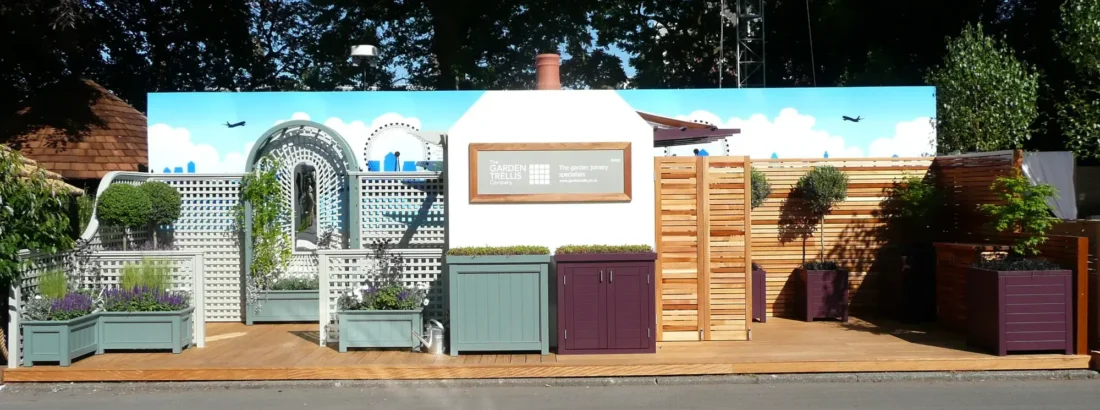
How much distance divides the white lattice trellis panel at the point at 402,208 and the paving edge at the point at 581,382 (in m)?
3.36

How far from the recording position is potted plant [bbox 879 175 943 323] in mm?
9898

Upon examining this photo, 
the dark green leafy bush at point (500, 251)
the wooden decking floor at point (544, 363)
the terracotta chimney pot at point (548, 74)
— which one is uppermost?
the terracotta chimney pot at point (548, 74)

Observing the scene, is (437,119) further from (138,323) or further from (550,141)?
(138,323)

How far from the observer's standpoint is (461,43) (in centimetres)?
2222

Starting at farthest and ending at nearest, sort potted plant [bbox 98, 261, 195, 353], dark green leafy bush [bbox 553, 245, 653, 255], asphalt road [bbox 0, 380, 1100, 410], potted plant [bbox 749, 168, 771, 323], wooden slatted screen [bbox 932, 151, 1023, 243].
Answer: potted plant [bbox 749, 168, 771, 323] → wooden slatted screen [bbox 932, 151, 1023, 243] → potted plant [bbox 98, 261, 195, 353] → dark green leafy bush [bbox 553, 245, 653, 255] → asphalt road [bbox 0, 380, 1100, 410]

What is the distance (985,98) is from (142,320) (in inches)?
380

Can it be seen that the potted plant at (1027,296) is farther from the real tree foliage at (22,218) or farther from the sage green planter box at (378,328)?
the real tree foliage at (22,218)

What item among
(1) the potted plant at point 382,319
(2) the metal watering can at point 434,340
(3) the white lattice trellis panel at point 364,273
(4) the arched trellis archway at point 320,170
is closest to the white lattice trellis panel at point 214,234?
(4) the arched trellis archway at point 320,170

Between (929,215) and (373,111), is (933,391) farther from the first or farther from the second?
(373,111)

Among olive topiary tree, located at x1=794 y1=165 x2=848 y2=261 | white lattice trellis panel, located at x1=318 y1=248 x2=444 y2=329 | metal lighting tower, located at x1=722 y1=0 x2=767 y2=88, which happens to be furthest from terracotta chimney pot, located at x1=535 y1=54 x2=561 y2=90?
metal lighting tower, located at x1=722 y1=0 x2=767 y2=88

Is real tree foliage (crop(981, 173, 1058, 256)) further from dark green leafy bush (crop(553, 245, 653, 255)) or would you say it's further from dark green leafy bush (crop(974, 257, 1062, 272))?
dark green leafy bush (crop(553, 245, 653, 255))

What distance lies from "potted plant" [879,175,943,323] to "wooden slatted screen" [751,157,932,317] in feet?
0.39

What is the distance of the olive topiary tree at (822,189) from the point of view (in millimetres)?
10086

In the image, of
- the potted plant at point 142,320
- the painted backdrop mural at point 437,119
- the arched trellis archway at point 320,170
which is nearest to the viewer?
the potted plant at point 142,320
